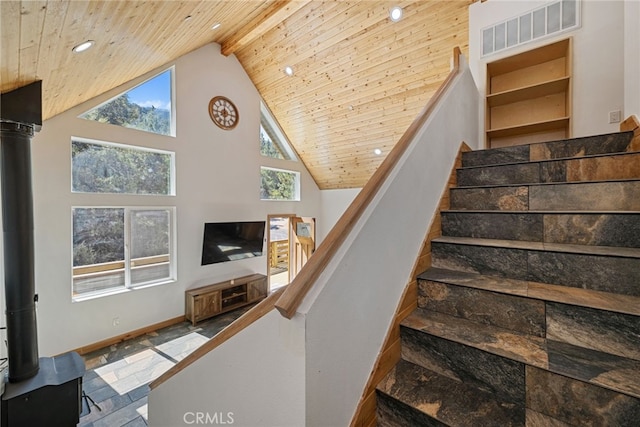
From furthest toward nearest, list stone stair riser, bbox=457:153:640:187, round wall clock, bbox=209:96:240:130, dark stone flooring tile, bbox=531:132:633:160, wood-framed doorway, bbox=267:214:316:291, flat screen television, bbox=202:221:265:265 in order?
wood-framed doorway, bbox=267:214:316:291, round wall clock, bbox=209:96:240:130, flat screen television, bbox=202:221:265:265, dark stone flooring tile, bbox=531:132:633:160, stone stair riser, bbox=457:153:640:187

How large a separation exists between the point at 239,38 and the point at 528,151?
14.5 ft

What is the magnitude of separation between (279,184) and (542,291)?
5.35 m

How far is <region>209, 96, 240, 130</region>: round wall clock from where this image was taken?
4762mm

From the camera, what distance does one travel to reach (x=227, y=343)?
1.04m

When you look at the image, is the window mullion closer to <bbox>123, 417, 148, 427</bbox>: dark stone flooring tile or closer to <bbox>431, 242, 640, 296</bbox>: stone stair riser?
<bbox>123, 417, 148, 427</bbox>: dark stone flooring tile

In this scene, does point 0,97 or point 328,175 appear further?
point 328,175

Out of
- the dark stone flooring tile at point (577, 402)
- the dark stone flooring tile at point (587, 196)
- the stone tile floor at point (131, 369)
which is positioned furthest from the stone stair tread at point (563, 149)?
the stone tile floor at point (131, 369)

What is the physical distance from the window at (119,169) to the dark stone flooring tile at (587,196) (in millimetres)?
4485

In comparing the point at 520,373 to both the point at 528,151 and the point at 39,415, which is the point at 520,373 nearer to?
the point at 528,151

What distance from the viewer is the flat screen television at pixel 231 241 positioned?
4.64 metres

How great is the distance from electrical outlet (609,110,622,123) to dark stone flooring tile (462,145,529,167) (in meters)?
1.42

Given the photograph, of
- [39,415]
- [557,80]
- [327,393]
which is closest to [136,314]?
[39,415]

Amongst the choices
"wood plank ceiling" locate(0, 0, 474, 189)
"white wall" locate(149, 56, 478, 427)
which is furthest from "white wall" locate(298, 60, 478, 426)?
"wood plank ceiling" locate(0, 0, 474, 189)

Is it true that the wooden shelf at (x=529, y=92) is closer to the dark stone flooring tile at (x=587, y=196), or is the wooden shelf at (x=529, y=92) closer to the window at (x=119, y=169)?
the dark stone flooring tile at (x=587, y=196)
